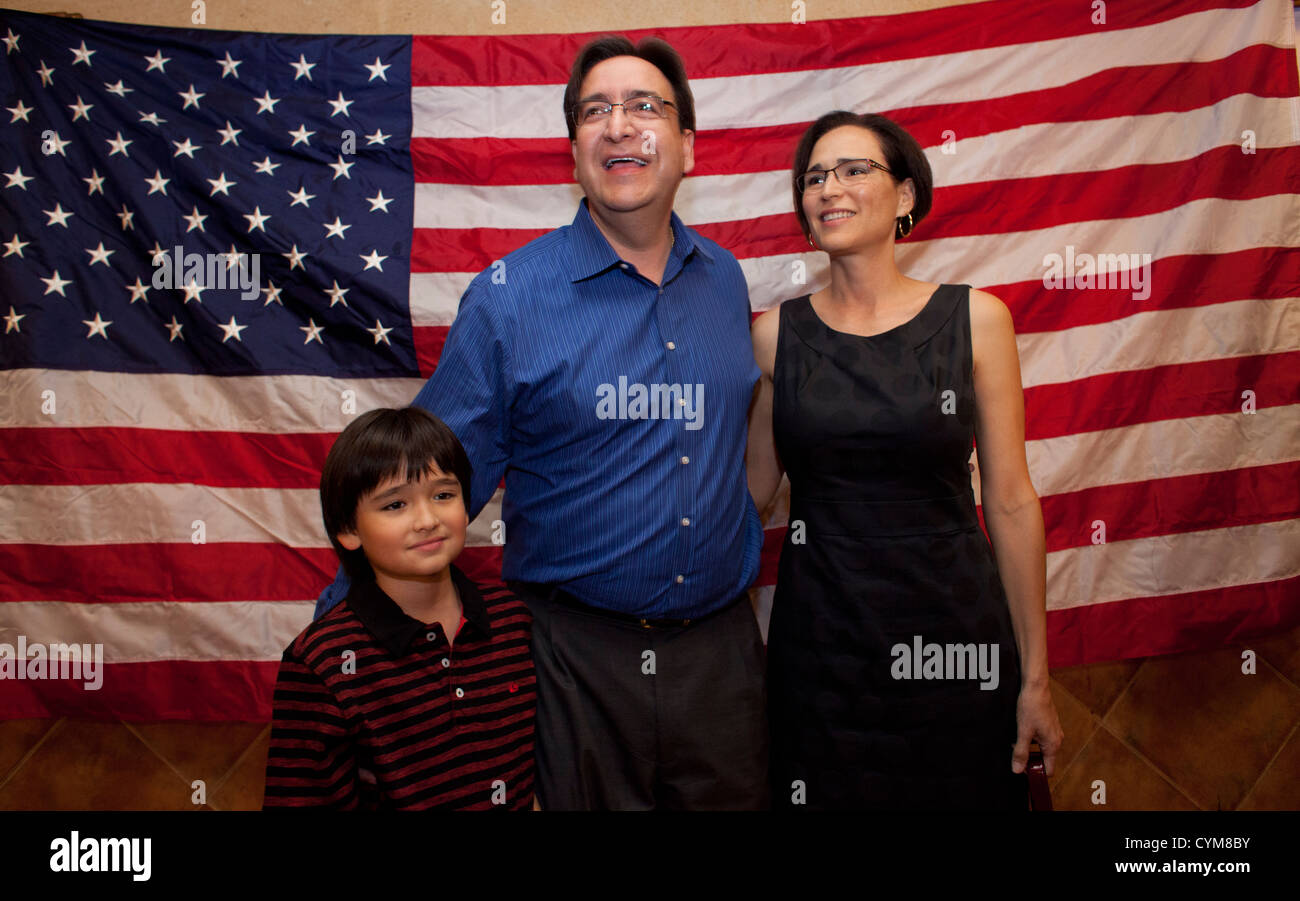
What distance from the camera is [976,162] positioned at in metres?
2.62

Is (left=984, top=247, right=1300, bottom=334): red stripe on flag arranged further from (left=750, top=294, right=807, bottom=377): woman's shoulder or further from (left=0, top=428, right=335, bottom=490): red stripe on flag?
(left=0, top=428, right=335, bottom=490): red stripe on flag

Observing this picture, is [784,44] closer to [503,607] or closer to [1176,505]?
[1176,505]

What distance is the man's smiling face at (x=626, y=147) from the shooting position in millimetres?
1679

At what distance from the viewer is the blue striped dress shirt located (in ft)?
5.35

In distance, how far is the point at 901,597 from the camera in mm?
1695

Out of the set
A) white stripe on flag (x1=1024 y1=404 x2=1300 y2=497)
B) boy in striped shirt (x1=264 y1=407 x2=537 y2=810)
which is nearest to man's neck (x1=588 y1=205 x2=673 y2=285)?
boy in striped shirt (x1=264 y1=407 x2=537 y2=810)

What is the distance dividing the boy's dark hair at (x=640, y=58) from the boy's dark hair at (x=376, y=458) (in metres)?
0.72

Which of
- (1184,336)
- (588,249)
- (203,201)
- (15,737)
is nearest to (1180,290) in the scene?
(1184,336)

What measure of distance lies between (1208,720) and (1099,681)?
0.41 metres

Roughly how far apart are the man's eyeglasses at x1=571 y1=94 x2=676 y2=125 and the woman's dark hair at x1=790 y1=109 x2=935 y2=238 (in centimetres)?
34

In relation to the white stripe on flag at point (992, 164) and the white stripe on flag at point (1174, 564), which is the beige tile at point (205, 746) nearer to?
the white stripe on flag at point (992, 164)

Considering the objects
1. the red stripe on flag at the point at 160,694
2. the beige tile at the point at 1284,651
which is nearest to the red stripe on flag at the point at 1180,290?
the beige tile at the point at 1284,651

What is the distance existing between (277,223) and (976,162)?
2142 mm
